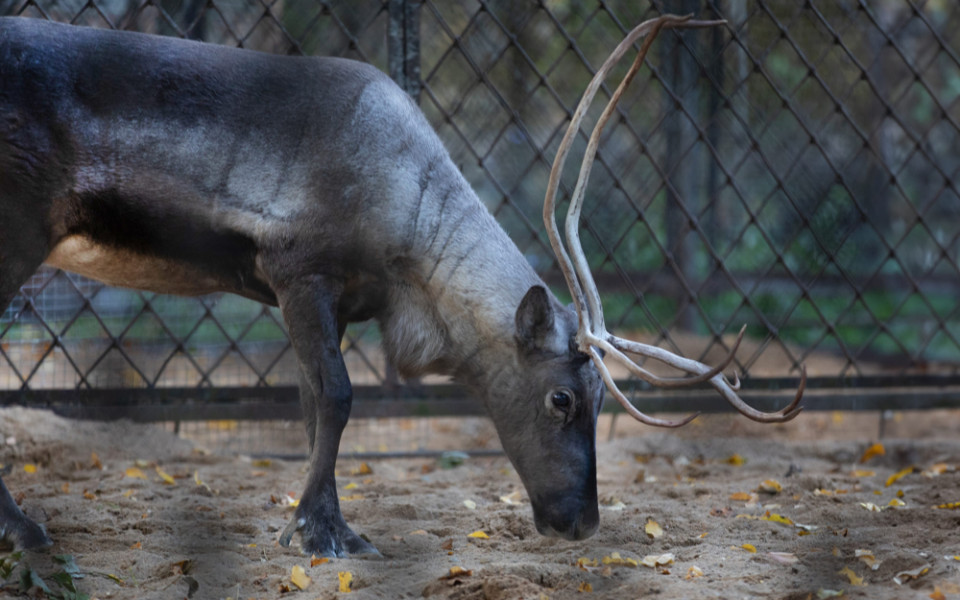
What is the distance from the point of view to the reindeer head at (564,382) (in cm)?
248

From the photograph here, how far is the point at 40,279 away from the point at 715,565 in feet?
10.4

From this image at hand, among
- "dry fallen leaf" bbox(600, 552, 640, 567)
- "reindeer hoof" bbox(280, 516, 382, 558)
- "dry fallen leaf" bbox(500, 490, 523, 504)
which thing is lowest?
"reindeer hoof" bbox(280, 516, 382, 558)

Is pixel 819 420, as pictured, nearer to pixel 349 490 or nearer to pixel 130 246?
pixel 349 490

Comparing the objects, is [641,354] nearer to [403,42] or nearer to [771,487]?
[771,487]

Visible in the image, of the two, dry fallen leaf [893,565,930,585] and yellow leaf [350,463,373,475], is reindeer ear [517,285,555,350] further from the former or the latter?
yellow leaf [350,463,373,475]

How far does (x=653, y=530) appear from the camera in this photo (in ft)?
8.61

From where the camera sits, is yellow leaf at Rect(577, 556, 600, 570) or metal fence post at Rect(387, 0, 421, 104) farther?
metal fence post at Rect(387, 0, 421, 104)

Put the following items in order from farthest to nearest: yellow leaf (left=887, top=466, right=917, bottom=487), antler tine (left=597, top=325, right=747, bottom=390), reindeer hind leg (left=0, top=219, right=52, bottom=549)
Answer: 1. yellow leaf (left=887, top=466, right=917, bottom=487)
2. reindeer hind leg (left=0, top=219, right=52, bottom=549)
3. antler tine (left=597, top=325, right=747, bottom=390)

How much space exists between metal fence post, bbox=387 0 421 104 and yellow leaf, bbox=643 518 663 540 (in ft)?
6.88

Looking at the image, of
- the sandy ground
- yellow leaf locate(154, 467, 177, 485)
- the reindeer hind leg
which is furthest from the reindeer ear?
yellow leaf locate(154, 467, 177, 485)

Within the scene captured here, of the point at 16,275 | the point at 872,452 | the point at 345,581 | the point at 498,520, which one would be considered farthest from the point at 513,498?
the point at 872,452

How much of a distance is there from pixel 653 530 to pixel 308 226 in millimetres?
1365

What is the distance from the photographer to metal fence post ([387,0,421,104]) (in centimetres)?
382

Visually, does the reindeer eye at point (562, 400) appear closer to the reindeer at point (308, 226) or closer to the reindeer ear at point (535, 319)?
the reindeer at point (308, 226)
